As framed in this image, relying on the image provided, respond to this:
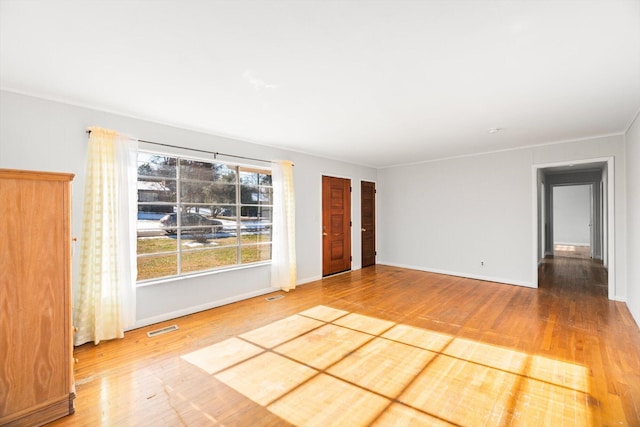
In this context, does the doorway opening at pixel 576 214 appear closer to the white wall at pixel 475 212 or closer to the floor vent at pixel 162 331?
the white wall at pixel 475 212

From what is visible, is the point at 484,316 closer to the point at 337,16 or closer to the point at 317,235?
the point at 317,235

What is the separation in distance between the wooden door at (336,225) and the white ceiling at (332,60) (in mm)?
2473

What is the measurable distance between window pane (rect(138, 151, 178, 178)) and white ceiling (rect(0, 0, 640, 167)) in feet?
1.83

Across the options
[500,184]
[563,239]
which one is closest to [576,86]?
[500,184]

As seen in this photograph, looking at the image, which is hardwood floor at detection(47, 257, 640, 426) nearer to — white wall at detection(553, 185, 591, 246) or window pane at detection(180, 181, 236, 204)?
window pane at detection(180, 181, 236, 204)

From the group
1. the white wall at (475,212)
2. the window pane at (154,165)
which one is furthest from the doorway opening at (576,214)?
the window pane at (154,165)

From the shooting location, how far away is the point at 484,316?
3779mm

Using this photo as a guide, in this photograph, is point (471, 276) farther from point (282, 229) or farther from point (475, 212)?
point (282, 229)

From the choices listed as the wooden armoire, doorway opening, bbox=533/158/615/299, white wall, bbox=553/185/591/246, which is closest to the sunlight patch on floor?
the wooden armoire

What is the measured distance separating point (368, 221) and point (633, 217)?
4.54 m

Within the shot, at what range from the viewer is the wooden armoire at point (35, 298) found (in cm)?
184

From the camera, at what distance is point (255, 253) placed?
198 inches

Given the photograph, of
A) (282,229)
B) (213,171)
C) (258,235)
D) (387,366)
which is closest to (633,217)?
(387,366)

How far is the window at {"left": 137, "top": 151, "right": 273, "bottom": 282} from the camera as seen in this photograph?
13.4 ft
